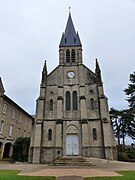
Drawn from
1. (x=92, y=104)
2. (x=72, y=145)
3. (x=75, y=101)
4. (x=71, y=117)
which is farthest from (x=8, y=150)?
(x=92, y=104)

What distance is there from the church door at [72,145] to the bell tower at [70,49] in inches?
467

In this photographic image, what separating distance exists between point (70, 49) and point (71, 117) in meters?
12.4

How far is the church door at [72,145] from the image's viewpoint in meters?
21.6

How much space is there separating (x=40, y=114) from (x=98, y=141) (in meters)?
8.56

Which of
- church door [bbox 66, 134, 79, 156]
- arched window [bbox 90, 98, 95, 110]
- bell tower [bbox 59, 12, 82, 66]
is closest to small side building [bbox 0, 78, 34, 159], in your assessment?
church door [bbox 66, 134, 79, 156]

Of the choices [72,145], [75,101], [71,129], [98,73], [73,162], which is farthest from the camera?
[98,73]

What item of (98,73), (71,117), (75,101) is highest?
(98,73)

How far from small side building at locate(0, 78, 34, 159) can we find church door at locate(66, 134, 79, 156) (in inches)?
398

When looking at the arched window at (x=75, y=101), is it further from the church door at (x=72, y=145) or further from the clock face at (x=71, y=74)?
the church door at (x=72, y=145)

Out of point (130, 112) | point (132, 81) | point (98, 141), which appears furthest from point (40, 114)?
point (132, 81)

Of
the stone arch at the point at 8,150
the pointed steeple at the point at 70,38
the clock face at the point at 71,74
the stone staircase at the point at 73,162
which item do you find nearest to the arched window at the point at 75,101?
the clock face at the point at 71,74

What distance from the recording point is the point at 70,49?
96.3 feet

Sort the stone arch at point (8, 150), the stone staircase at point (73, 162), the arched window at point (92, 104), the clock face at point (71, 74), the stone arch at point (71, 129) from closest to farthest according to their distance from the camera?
the stone staircase at point (73, 162) < the stone arch at point (71, 129) < the arched window at point (92, 104) < the clock face at point (71, 74) < the stone arch at point (8, 150)

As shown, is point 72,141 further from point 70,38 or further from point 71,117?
point 70,38
